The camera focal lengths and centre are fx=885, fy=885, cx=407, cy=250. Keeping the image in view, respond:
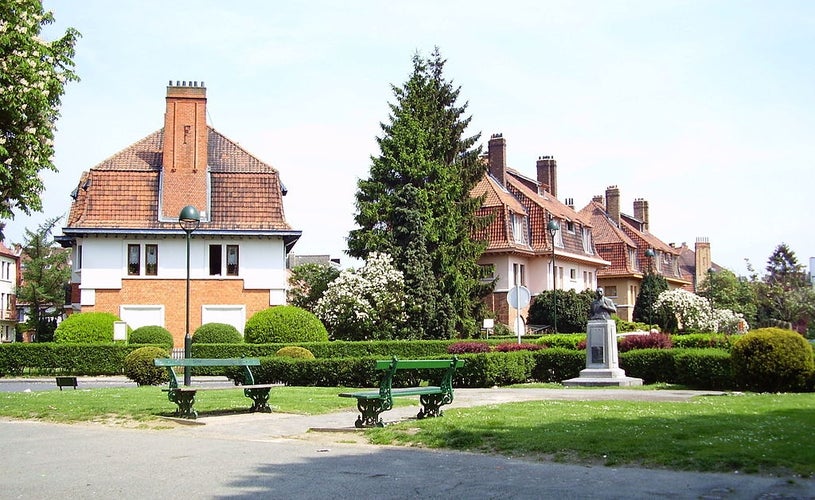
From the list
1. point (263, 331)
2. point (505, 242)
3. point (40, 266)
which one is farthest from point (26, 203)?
point (40, 266)

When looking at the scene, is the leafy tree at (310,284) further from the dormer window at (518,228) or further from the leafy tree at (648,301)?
the leafy tree at (648,301)

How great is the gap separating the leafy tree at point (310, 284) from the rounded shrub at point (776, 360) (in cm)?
2776

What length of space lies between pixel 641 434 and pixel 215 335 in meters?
28.1

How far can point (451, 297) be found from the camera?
44844 mm

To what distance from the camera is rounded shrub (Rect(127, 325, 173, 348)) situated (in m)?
36.7

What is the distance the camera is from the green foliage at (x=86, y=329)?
1454 inches

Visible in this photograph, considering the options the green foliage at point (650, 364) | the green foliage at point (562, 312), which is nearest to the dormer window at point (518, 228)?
the green foliage at point (562, 312)

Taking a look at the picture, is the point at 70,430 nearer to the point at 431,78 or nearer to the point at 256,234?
the point at 256,234

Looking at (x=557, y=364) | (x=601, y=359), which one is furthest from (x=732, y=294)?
(x=601, y=359)

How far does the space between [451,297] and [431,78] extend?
1269cm

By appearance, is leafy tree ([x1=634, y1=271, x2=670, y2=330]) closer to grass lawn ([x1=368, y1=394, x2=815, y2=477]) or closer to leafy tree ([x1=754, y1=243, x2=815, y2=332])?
leafy tree ([x1=754, y1=243, x2=815, y2=332])

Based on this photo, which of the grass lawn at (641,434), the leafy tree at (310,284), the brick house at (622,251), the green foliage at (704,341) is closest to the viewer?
the grass lawn at (641,434)

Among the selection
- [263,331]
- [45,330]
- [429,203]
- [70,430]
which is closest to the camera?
[70,430]

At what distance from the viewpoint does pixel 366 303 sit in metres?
40.5
